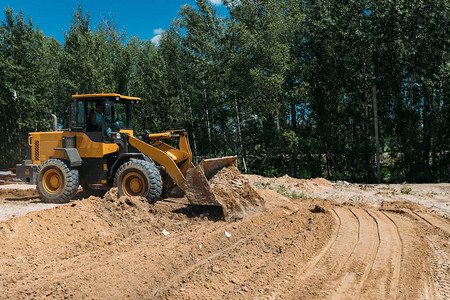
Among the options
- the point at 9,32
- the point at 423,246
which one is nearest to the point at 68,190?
the point at 423,246

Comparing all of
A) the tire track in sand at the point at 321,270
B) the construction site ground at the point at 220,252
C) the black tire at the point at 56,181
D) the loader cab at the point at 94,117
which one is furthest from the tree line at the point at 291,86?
the tire track in sand at the point at 321,270

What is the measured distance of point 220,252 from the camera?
17.7ft

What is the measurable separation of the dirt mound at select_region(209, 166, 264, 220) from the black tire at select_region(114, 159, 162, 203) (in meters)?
1.42

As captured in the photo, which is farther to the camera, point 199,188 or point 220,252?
point 199,188

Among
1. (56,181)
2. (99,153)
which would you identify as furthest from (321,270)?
(56,181)

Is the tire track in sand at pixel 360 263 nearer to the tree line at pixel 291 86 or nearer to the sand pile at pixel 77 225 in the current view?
the sand pile at pixel 77 225

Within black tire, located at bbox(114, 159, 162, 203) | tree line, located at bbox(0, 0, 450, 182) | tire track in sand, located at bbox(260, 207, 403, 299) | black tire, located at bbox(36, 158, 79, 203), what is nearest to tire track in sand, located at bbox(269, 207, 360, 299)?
tire track in sand, located at bbox(260, 207, 403, 299)

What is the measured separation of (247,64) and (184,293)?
1588cm

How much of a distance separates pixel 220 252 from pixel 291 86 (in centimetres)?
1428

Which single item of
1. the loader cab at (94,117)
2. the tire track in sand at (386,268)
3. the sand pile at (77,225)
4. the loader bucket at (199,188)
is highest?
the loader cab at (94,117)

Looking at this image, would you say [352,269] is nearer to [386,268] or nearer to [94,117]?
[386,268]

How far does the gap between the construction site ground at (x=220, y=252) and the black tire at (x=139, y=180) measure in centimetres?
43

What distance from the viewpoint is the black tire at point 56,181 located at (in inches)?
357

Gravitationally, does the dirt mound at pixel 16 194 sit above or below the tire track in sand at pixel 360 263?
above
